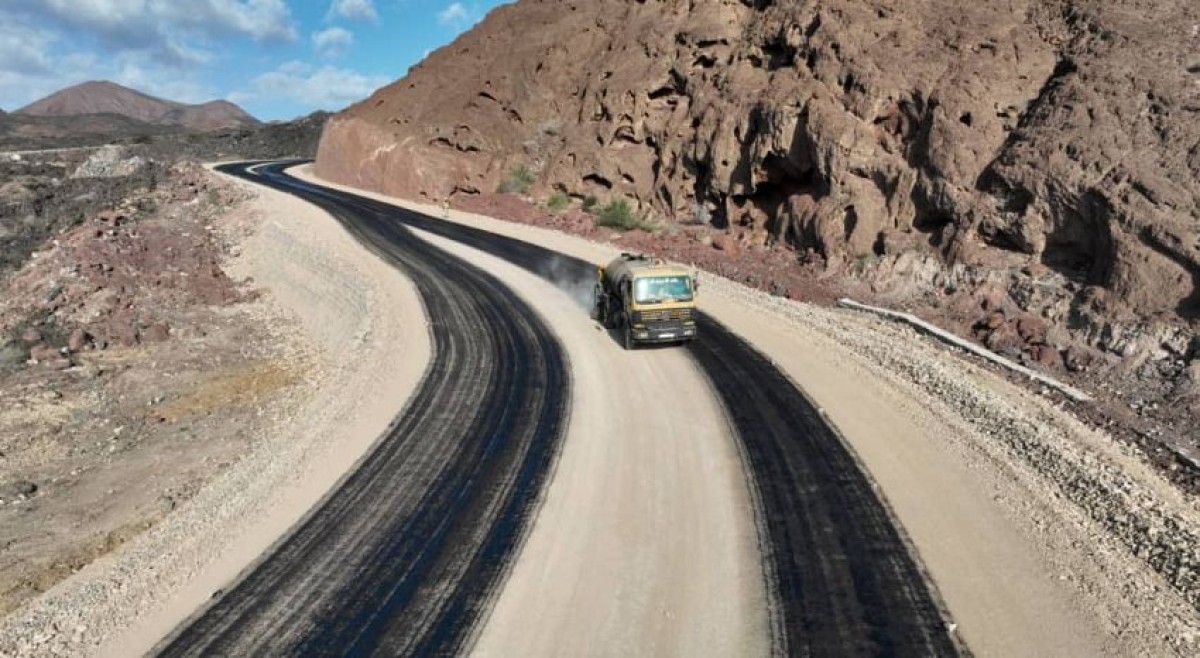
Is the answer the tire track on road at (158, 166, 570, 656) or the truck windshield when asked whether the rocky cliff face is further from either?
the tire track on road at (158, 166, 570, 656)

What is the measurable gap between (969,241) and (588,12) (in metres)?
31.4

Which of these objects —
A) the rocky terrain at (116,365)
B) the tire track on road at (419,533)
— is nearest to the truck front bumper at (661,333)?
the tire track on road at (419,533)

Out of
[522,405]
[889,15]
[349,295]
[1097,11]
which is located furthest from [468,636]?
[889,15]

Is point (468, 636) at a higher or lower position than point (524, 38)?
lower

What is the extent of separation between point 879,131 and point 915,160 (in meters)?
Answer: 2.34

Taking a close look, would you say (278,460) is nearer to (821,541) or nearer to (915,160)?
(821,541)

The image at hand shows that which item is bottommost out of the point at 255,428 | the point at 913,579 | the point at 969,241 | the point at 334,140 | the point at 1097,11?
the point at 255,428

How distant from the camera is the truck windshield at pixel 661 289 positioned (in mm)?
17719

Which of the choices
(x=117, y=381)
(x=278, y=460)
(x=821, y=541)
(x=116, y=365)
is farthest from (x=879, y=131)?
(x=116, y=365)

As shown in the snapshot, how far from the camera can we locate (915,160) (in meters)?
24.4

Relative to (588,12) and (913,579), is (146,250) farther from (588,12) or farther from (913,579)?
(913,579)

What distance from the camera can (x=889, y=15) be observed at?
28172mm

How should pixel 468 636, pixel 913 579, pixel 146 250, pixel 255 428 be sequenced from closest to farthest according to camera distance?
pixel 468 636 → pixel 913 579 → pixel 255 428 → pixel 146 250

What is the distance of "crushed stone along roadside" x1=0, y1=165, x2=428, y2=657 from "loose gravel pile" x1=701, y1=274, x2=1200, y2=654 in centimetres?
1157
